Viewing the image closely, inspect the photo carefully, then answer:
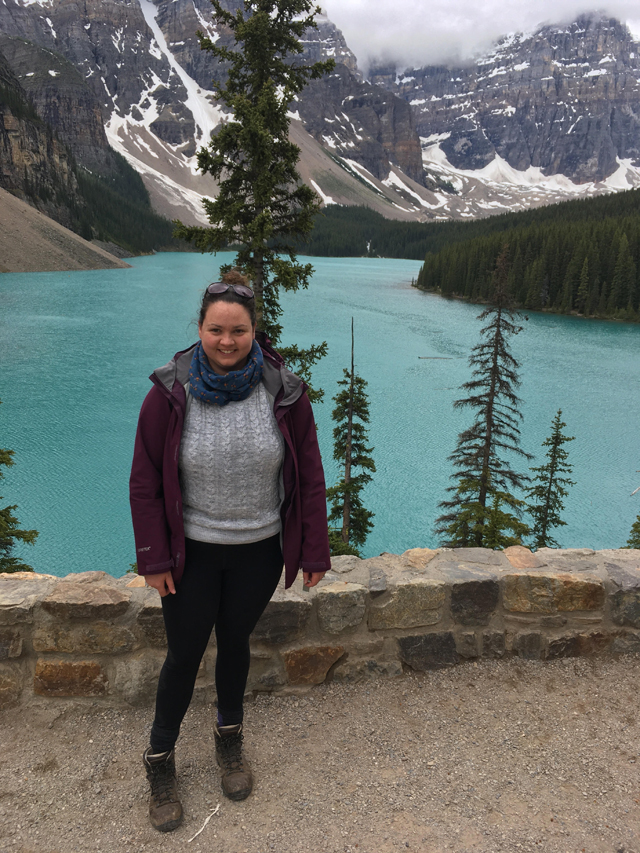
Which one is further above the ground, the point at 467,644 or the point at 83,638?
the point at 83,638

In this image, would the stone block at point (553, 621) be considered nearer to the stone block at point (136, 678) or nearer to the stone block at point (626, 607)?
the stone block at point (626, 607)

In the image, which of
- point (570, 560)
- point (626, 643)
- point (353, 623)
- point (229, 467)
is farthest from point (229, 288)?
point (626, 643)

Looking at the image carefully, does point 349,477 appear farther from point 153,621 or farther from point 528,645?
point 153,621

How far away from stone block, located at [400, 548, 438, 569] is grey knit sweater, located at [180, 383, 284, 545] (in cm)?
168

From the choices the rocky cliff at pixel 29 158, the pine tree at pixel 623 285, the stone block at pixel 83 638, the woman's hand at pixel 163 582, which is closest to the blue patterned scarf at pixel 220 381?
the woman's hand at pixel 163 582

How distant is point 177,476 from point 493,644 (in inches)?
98.4

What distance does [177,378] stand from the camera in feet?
7.91

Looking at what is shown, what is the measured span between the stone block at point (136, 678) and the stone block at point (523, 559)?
2.40 m

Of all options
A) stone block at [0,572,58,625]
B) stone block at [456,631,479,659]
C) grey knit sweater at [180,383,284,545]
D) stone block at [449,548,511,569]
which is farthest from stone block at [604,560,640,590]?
stone block at [0,572,58,625]

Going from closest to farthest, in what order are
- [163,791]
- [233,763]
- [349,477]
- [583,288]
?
[163,791] → [233,763] → [349,477] → [583,288]

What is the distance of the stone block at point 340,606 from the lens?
343 cm

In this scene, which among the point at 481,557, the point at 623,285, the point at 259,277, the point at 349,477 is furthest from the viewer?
the point at 623,285

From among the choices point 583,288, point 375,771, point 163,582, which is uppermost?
point 583,288

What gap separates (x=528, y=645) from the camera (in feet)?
12.2
